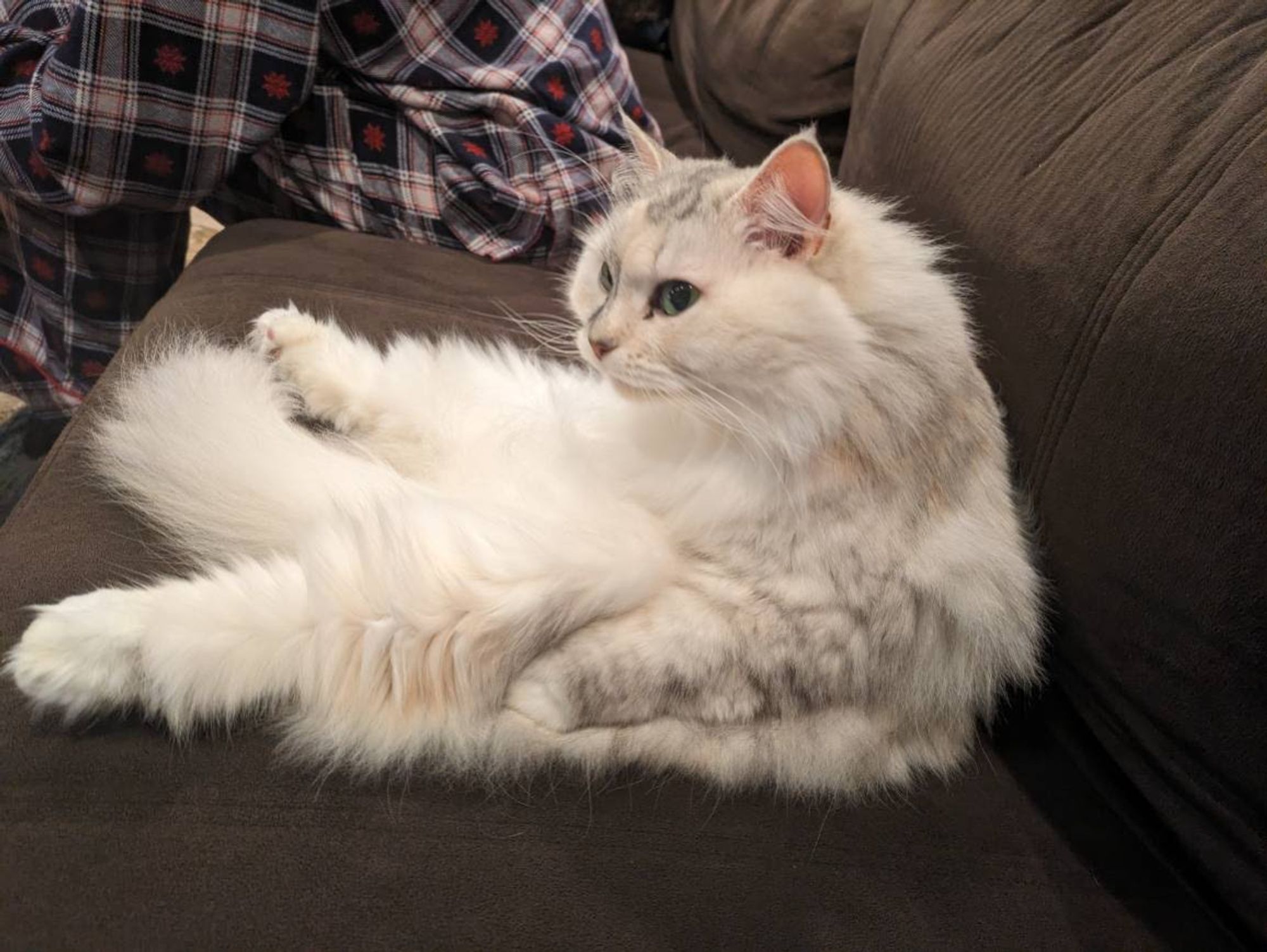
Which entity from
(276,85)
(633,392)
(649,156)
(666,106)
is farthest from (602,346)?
(666,106)

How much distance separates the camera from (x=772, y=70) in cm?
167

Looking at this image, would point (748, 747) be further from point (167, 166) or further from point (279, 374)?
point (167, 166)

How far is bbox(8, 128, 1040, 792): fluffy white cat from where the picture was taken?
0.75 metres

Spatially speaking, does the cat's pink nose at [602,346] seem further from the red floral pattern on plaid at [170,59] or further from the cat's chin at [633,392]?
the red floral pattern on plaid at [170,59]

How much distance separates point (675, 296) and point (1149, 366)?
442 millimetres

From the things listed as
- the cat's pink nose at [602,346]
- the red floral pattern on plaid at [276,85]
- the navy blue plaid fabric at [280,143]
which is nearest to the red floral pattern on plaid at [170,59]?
the navy blue plaid fabric at [280,143]

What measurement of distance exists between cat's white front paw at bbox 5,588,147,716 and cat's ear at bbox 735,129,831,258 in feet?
2.30

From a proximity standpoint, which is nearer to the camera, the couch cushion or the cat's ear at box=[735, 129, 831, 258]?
the couch cushion

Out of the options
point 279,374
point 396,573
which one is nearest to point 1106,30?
point 396,573

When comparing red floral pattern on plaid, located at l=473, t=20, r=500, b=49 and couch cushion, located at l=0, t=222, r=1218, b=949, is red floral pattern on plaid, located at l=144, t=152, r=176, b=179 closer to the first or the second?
red floral pattern on plaid, located at l=473, t=20, r=500, b=49

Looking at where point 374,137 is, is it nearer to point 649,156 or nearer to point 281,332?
point 281,332

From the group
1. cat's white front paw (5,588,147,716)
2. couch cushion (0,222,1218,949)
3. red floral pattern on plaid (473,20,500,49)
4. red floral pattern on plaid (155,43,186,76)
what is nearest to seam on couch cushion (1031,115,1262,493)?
couch cushion (0,222,1218,949)

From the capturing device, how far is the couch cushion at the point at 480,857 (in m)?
0.61

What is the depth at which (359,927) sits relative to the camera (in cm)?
61
